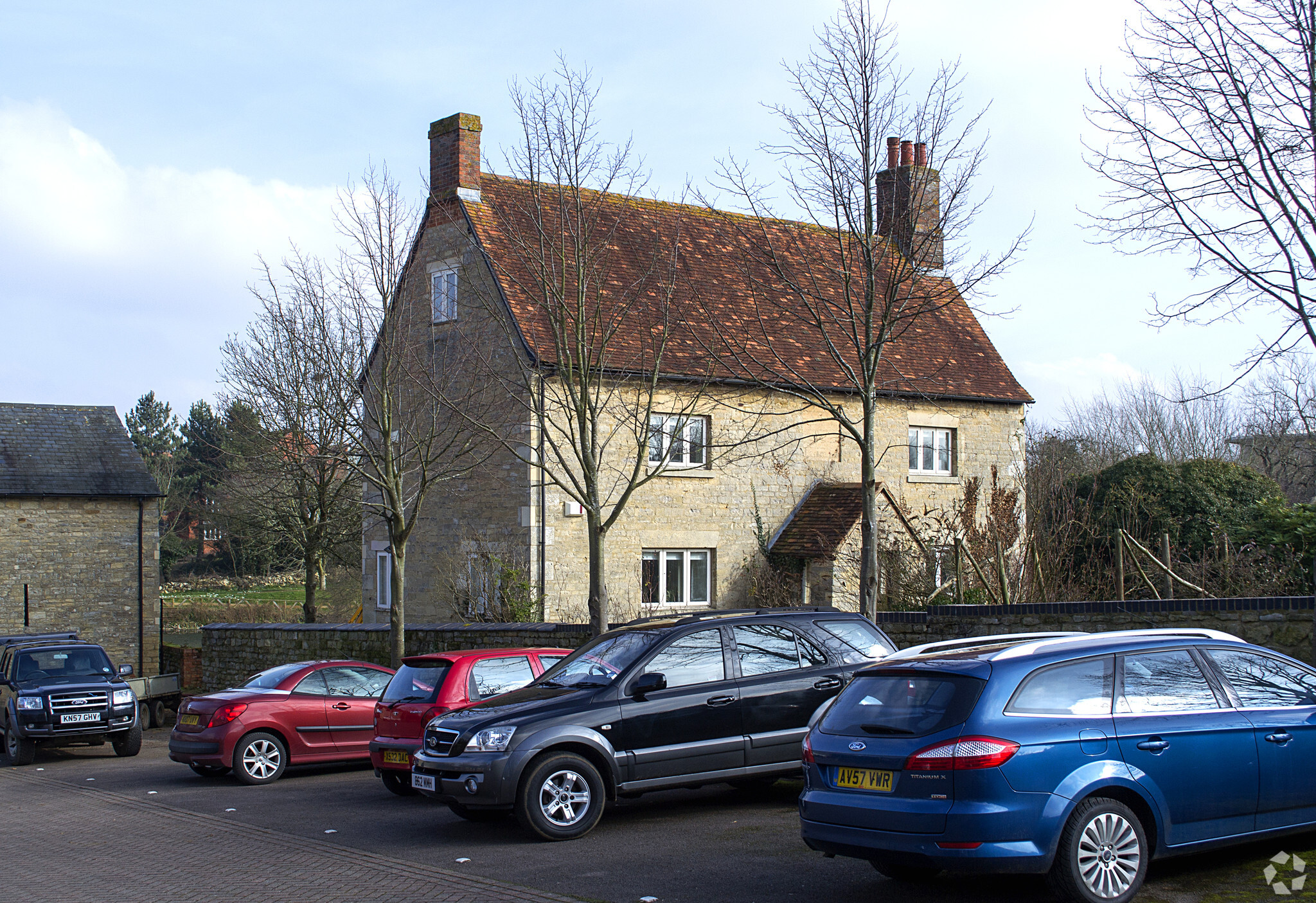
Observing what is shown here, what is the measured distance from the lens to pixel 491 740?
924cm

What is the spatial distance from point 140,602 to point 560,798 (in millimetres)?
27325

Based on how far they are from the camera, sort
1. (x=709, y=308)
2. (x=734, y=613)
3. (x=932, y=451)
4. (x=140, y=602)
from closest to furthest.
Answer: (x=734, y=613)
(x=709, y=308)
(x=932, y=451)
(x=140, y=602)

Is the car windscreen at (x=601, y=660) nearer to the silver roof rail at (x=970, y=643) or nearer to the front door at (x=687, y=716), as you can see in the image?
the front door at (x=687, y=716)

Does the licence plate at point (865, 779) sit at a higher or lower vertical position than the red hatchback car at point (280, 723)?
higher

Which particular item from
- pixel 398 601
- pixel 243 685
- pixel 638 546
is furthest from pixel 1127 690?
pixel 638 546

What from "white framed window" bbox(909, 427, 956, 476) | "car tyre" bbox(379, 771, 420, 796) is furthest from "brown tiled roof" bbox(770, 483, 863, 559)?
"car tyre" bbox(379, 771, 420, 796)

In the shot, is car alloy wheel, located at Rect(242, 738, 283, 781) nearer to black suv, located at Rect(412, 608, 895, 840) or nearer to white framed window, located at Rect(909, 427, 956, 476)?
black suv, located at Rect(412, 608, 895, 840)

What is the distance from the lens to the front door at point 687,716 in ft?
31.1

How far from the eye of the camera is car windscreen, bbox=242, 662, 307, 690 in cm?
1445

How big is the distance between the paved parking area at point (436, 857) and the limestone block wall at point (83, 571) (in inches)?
797

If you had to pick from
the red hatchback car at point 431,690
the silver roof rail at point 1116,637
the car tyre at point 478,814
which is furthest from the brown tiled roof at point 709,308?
the silver roof rail at point 1116,637

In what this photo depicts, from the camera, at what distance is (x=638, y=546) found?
73.5 feet

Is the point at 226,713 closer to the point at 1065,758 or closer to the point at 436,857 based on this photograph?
the point at 436,857

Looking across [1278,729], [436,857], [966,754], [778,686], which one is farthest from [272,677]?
[1278,729]
